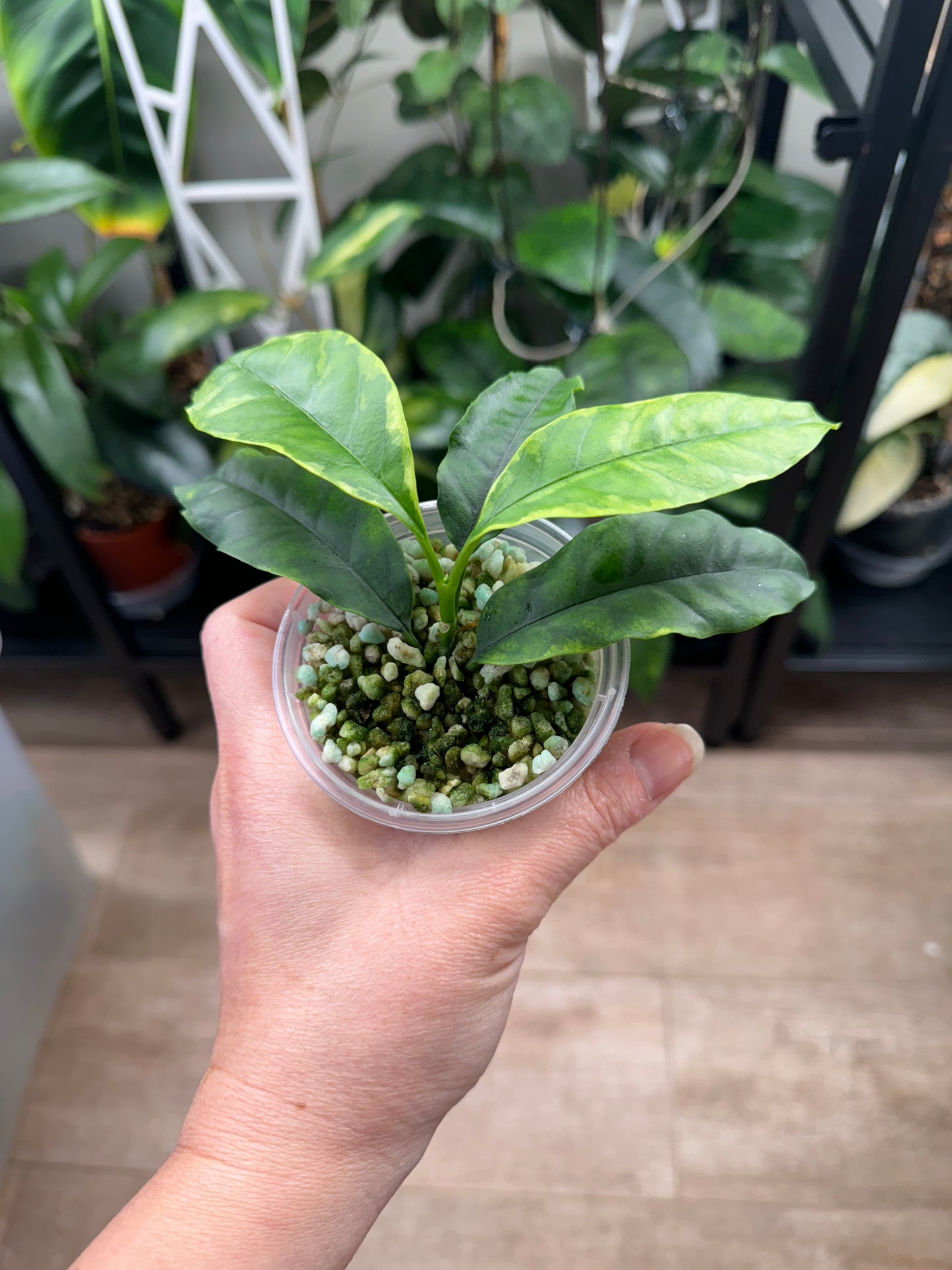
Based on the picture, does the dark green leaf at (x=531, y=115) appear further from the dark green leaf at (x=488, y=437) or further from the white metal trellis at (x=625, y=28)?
the dark green leaf at (x=488, y=437)

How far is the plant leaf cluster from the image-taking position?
0.37m

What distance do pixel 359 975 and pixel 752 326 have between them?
28.3 inches

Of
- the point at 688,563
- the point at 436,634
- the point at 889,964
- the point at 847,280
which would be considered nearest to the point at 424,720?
the point at 436,634

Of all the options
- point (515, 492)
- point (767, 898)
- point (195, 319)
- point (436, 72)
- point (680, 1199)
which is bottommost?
point (680, 1199)

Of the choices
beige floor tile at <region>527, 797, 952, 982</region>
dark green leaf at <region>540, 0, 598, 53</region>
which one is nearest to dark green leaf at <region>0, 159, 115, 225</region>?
dark green leaf at <region>540, 0, 598, 53</region>

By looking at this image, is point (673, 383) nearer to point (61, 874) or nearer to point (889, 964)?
point (889, 964)

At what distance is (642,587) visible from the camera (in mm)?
433

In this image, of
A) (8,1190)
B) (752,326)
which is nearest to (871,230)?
(752,326)

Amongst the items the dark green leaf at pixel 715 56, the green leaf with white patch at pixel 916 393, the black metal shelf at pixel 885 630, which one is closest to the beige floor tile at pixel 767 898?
the black metal shelf at pixel 885 630

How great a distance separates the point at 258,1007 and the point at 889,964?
0.85m

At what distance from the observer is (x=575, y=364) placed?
0.83 m

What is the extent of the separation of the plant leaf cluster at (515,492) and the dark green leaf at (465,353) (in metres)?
0.51

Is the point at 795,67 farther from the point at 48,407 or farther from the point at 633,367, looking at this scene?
the point at 48,407

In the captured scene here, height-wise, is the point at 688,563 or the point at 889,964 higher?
the point at 688,563
